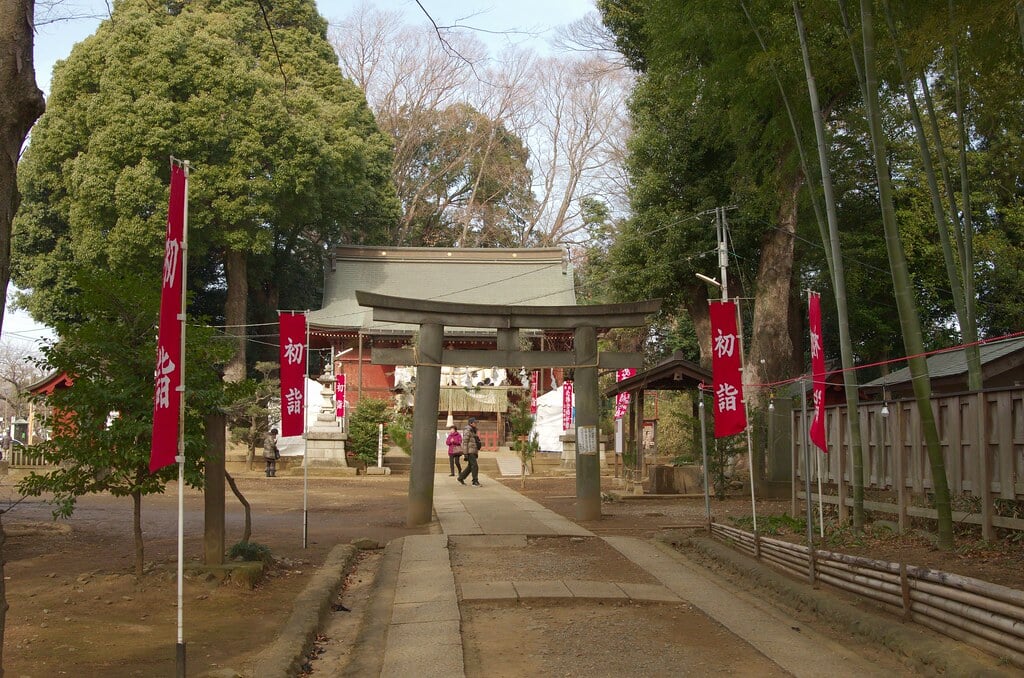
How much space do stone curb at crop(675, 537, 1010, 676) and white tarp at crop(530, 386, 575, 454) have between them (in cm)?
2396

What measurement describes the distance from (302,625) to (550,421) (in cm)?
2709

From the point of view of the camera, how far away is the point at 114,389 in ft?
25.7

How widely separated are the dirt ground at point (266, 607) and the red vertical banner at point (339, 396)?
14019 millimetres

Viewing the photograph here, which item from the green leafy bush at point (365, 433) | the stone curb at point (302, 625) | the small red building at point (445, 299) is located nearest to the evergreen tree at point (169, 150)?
the green leafy bush at point (365, 433)

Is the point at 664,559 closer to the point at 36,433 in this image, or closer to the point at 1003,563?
the point at 1003,563

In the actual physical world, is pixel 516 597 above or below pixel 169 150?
below

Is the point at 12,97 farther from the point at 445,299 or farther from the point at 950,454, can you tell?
the point at 445,299

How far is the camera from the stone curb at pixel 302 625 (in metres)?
5.26

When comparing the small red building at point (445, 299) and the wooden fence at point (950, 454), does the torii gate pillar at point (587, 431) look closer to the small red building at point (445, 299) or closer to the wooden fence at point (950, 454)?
the wooden fence at point (950, 454)

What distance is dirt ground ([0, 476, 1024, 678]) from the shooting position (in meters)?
5.61

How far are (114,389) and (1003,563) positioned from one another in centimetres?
747

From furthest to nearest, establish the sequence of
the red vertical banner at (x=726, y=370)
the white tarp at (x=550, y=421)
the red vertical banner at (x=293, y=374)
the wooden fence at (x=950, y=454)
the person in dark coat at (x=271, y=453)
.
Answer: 1. the white tarp at (x=550, y=421)
2. the person in dark coat at (x=271, y=453)
3. the red vertical banner at (x=293, y=374)
4. the red vertical banner at (x=726, y=370)
5. the wooden fence at (x=950, y=454)

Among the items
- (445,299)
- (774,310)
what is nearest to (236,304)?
(445,299)

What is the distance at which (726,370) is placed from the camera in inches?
429
